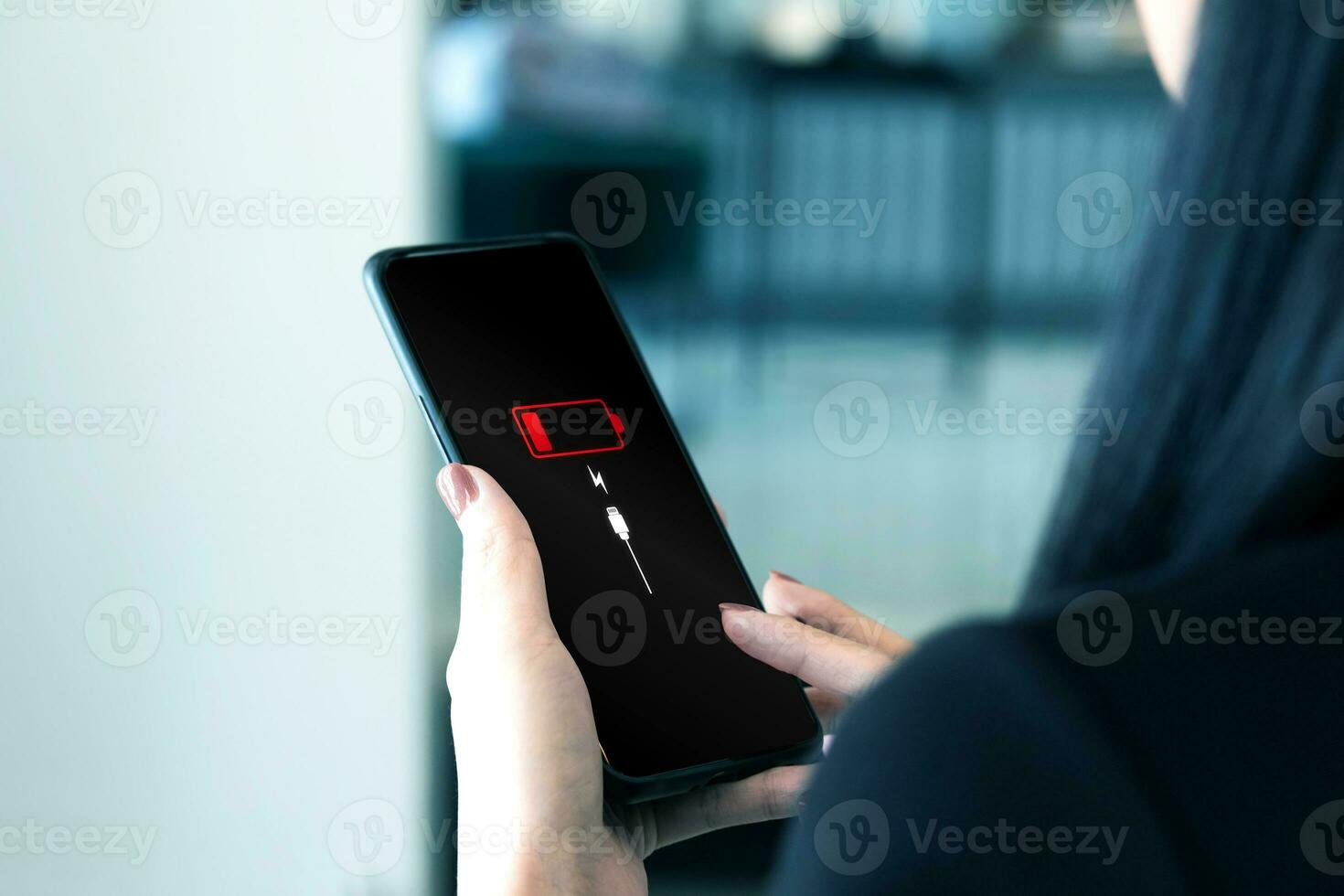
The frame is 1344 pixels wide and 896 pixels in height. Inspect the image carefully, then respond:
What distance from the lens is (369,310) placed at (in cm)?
105

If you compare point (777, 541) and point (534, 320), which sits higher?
point (534, 320)

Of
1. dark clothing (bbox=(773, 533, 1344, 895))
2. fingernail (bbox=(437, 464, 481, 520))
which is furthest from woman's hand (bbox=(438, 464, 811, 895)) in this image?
dark clothing (bbox=(773, 533, 1344, 895))

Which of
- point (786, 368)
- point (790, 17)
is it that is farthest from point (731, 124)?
point (786, 368)

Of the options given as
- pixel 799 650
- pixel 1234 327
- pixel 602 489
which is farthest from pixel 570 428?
pixel 1234 327

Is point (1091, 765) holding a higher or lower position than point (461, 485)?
higher

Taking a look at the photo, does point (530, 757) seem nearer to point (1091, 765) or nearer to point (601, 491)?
point (601, 491)

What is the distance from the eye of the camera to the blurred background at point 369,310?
3.31 ft

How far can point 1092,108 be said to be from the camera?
117 cm

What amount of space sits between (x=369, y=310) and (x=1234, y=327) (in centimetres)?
86

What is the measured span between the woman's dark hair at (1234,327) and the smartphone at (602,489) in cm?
30

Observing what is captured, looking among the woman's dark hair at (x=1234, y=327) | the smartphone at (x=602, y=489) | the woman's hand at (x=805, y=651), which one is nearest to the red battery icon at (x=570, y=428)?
the smartphone at (x=602, y=489)

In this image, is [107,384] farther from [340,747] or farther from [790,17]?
[790,17]

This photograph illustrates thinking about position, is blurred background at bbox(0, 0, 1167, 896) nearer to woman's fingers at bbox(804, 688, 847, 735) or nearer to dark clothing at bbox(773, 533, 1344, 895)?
woman's fingers at bbox(804, 688, 847, 735)

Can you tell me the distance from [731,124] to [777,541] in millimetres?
400
